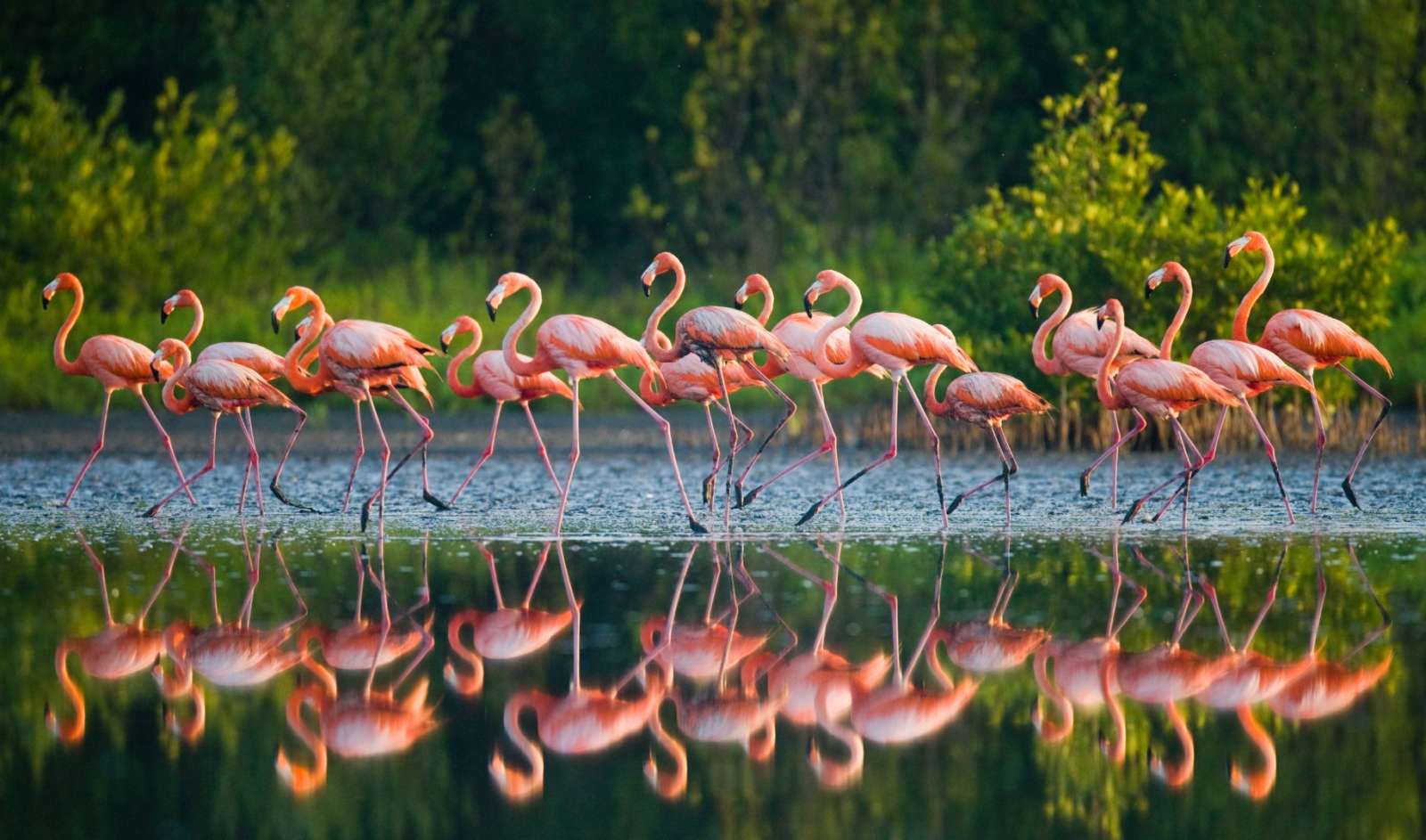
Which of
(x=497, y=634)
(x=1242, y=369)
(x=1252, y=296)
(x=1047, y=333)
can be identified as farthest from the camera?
(x=1047, y=333)

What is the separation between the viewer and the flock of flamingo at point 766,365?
33.1 ft

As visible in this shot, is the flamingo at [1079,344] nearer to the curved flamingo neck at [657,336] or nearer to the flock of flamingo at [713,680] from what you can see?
the curved flamingo neck at [657,336]

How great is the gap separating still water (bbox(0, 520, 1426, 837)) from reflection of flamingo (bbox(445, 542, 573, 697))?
0.02m

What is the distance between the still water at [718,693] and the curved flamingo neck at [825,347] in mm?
1846

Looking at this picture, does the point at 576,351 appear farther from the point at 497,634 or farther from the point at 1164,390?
the point at 497,634

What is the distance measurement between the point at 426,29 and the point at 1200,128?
9786mm

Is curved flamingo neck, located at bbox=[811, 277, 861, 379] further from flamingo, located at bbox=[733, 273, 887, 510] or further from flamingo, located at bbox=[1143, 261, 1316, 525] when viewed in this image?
flamingo, located at bbox=[1143, 261, 1316, 525]

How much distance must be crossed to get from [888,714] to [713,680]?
0.71 m

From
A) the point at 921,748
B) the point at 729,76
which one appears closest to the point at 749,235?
the point at 729,76

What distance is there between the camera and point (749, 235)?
78.0 feet

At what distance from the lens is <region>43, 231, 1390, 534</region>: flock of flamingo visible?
33.1 ft

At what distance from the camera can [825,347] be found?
10844mm

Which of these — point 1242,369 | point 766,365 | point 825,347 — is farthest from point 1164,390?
point 766,365

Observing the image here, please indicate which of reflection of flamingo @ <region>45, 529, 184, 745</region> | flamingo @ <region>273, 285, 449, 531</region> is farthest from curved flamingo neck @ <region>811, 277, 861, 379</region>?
reflection of flamingo @ <region>45, 529, 184, 745</region>
